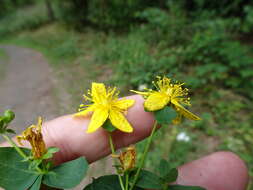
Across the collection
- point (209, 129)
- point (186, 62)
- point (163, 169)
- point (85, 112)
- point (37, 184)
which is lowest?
point (209, 129)

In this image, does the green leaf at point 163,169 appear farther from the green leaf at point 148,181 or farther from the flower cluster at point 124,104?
the flower cluster at point 124,104

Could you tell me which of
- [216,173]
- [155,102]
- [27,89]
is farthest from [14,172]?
[27,89]

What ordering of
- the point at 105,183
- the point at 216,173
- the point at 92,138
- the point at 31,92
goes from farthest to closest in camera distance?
the point at 31,92 < the point at 216,173 < the point at 92,138 < the point at 105,183

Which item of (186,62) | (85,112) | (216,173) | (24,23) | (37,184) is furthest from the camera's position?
(24,23)

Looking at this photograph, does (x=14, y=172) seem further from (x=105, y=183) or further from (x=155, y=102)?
(x=155, y=102)

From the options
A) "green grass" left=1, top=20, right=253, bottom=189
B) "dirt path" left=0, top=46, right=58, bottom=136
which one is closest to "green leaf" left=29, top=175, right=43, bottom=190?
"green grass" left=1, top=20, right=253, bottom=189

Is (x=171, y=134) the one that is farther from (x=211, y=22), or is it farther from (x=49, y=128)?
(x=211, y=22)

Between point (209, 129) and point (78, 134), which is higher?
point (78, 134)

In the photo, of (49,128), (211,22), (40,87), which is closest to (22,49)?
(40,87)
